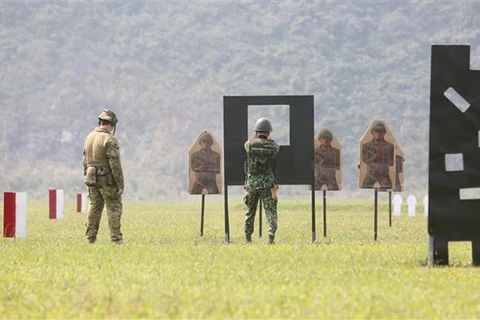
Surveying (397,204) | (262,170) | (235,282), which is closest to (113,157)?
(262,170)

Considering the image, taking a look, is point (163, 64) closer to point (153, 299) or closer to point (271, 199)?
point (271, 199)

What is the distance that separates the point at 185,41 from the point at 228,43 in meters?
4.91

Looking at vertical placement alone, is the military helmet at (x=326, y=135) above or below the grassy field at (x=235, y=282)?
above

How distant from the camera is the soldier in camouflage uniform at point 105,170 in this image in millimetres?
27812

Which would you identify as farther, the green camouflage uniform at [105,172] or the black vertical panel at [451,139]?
the green camouflage uniform at [105,172]

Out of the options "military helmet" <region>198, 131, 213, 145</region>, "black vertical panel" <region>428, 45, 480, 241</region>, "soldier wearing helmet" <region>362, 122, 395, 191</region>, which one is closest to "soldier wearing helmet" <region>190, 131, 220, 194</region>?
"military helmet" <region>198, 131, 213, 145</region>

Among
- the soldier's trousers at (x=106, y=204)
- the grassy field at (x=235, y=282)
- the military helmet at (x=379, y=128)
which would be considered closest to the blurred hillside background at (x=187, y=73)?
the military helmet at (x=379, y=128)

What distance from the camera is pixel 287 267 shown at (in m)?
20.6

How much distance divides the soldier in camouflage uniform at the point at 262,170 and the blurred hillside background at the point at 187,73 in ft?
305

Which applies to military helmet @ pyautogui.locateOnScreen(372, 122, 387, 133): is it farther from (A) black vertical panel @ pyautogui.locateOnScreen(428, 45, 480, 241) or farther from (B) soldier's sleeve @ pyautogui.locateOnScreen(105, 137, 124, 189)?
(A) black vertical panel @ pyautogui.locateOnScreen(428, 45, 480, 241)

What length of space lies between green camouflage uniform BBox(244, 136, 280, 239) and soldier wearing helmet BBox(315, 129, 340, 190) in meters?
9.24

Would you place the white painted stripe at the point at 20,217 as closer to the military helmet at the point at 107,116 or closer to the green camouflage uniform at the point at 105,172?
the green camouflage uniform at the point at 105,172

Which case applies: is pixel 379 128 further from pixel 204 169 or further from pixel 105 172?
pixel 105 172

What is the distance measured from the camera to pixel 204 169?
37438mm
